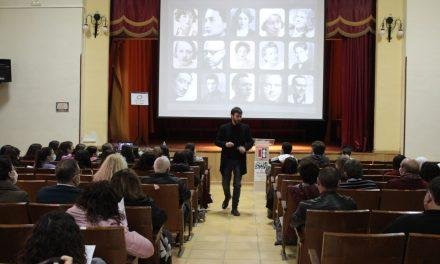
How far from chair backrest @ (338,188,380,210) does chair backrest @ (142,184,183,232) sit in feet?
5.00

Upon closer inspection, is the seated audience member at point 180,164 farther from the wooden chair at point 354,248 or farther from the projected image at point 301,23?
the projected image at point 301,23

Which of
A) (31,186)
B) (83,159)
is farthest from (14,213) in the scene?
(83,159)

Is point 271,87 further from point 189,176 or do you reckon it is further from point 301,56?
point 189,176

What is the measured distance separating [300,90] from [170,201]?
6462 mm

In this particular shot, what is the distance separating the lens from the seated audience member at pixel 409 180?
16.9 ft

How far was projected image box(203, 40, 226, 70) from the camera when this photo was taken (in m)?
10.9

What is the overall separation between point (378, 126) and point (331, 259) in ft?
28.7

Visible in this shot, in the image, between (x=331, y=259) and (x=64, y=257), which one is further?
(x=331, y=259)

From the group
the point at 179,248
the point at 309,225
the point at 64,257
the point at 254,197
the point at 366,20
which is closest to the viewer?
the point at 64,257

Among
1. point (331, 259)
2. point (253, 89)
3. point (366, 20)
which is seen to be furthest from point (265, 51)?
point (331, 259)

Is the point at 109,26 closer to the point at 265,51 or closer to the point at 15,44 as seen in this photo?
A: the point at 15,44

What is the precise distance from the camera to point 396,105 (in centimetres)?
1091

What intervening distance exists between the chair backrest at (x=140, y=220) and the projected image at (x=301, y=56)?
7.66 metres

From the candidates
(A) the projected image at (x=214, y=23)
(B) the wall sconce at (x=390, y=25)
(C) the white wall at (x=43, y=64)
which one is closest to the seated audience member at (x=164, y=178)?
(A) the projected image at (x=214, y=23)
